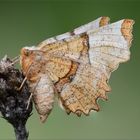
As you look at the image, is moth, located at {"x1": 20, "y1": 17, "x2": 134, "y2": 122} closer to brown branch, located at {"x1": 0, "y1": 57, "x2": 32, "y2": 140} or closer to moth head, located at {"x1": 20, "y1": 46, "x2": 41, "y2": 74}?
moth head, located at {"x1": 20, "y1": 46, "x2": 41, "y2": 74}

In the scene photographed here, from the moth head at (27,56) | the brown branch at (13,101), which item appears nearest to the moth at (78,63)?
the moth head at (27,56)

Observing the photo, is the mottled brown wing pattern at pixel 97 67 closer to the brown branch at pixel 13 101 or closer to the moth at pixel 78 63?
the moth at pixel 78 63

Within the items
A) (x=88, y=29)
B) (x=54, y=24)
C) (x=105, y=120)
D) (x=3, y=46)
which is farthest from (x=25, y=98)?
(x=54, y=24)

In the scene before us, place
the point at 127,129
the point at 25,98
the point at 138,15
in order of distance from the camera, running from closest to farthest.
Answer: the point at 25,98, the point at 127,129, the point at 138,15

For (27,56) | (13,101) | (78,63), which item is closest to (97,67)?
(78,63)

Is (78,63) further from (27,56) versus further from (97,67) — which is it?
(27,56)

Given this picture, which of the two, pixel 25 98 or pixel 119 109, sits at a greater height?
pixel 25 98

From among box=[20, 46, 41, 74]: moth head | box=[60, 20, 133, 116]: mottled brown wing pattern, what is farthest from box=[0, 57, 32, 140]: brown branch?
box=[60, 20, 133, 116]: mottled brown wing pattern

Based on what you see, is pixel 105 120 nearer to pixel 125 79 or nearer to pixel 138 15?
pixel 125 79
